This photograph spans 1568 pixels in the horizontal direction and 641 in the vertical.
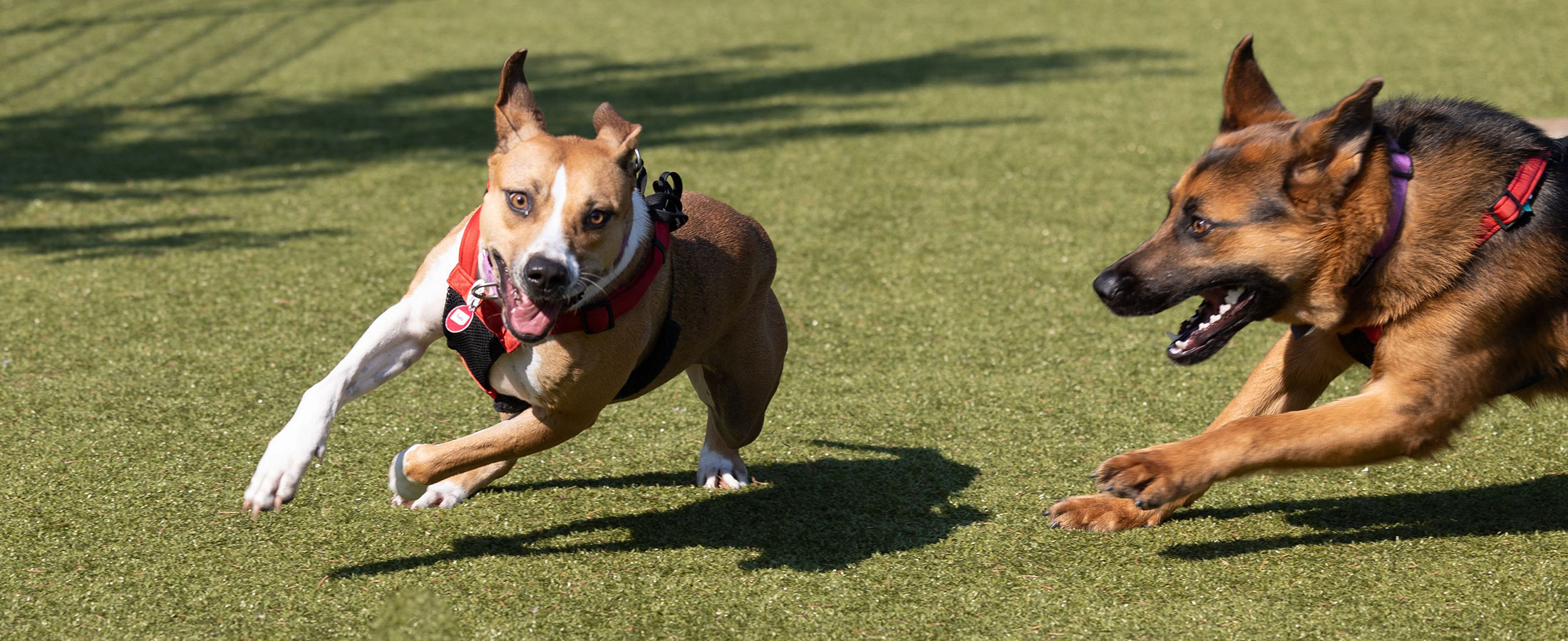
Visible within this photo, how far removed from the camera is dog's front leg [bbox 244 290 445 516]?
3.25 metres

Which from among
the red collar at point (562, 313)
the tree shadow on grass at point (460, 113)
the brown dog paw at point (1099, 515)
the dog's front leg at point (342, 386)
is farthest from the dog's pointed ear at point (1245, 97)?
the tree shadow on grass at point (460, 113)

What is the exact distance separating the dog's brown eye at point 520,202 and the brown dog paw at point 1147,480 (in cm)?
157

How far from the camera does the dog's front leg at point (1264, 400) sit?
3893mm

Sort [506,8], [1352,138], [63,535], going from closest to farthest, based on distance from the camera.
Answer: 1. [1352,138]
2. [63,535]
3. [506,8]

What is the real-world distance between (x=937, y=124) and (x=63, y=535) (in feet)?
22.5

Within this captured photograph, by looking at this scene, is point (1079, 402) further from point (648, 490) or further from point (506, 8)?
point (506, 8)

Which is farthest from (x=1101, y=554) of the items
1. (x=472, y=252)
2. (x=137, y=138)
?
(x=137, y=138)

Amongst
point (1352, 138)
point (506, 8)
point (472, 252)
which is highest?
point (1352, 138)

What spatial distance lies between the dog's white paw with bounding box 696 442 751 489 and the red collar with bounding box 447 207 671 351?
1000mm

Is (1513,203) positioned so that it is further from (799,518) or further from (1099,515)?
(799,518)

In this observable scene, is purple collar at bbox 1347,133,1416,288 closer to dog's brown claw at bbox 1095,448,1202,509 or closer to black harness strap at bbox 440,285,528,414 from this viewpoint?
dog's brown claw at bbox 1095,448,1202,509

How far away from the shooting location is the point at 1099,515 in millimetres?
3984

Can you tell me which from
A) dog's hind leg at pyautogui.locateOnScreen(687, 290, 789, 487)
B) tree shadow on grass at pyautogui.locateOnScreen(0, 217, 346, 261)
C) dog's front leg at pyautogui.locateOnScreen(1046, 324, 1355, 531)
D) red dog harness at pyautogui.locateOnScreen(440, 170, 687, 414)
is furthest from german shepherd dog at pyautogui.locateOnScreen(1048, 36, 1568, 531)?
tree shadow on grass at pyautogui.locateOnScreen(0, 217, 346, 261)

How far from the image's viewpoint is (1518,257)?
3377mm
